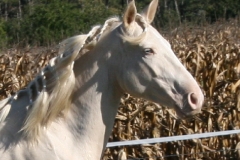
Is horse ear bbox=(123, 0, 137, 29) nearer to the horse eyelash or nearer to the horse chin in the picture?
the horse eyelash

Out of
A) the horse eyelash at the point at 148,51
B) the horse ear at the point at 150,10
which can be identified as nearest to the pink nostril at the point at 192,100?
the horse eyelash at the point at 148,51

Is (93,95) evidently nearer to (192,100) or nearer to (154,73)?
(154,73)

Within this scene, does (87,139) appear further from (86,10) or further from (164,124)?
(86,10)

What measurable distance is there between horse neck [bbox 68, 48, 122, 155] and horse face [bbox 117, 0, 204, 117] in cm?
10

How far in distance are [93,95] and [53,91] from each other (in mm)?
236

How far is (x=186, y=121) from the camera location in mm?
7754

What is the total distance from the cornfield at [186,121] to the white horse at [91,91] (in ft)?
13.4

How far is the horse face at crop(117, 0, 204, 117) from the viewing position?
3195 mm

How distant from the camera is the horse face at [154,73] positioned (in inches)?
126

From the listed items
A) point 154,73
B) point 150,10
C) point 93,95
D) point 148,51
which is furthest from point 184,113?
point 150,10

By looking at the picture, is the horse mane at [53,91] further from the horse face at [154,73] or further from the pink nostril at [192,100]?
the pink nostril at [192,100]

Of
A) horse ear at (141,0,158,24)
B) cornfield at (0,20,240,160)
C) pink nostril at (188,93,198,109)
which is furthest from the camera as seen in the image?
cornfield at (0,20,240,160)

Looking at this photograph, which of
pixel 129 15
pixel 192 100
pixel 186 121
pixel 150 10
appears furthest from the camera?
pixel 186 121

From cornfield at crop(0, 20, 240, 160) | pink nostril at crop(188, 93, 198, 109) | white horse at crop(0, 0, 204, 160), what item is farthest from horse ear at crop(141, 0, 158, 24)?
cornfield at crop(0, 20, 240, 160)
